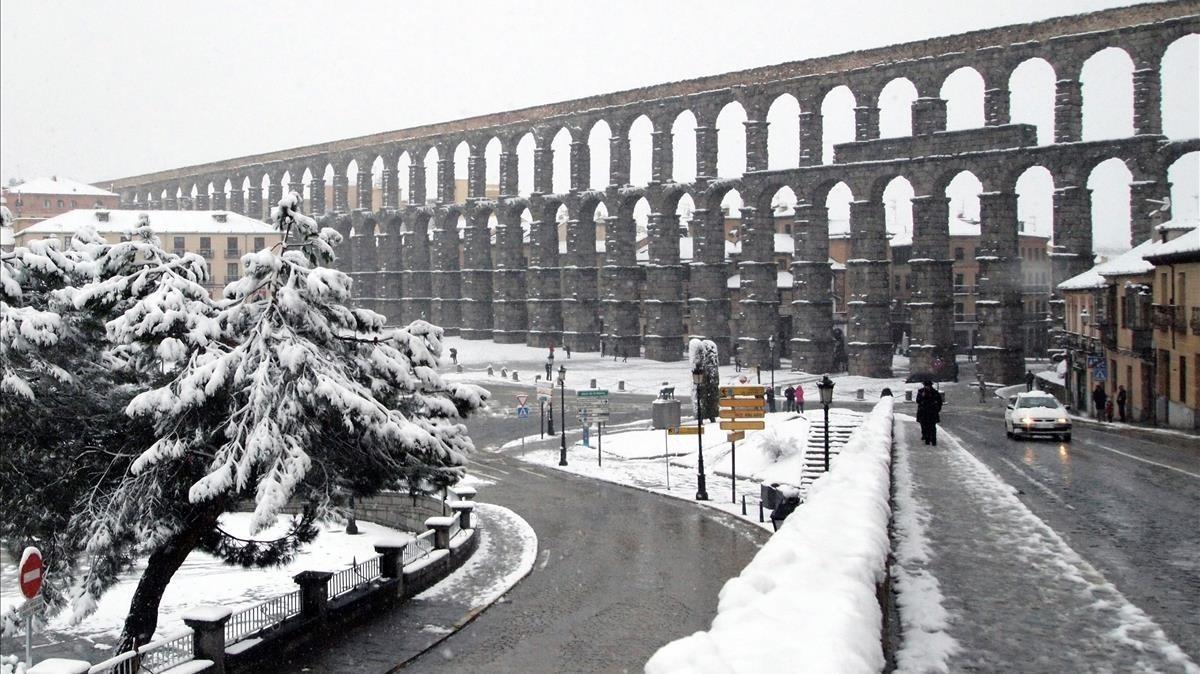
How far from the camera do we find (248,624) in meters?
16.6

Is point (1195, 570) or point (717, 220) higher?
point (717, 220)

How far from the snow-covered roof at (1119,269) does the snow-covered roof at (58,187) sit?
112 m

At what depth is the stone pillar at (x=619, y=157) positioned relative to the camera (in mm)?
75750

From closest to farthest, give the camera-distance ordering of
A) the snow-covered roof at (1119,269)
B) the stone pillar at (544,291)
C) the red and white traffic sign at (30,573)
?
the red and white traffic sign at (30,573) < the snow-covered roof at (1119,269) < the stone pillar at (544,291)

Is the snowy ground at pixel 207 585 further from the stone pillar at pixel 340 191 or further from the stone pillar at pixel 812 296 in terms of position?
the stone pillar at pixel 340 191

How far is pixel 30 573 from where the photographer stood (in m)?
13.2

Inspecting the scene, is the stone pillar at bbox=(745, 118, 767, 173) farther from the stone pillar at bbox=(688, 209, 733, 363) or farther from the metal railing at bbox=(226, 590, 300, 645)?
the metal railing at bbox=(226, 590, 300, 645)

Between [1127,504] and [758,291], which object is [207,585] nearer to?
[1127,504]

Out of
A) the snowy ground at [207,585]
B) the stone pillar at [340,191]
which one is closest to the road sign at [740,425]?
the snowy ground at [207,585]

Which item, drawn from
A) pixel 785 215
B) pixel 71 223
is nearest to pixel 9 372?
pixel 71 223

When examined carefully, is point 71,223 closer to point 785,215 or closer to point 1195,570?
point 785,215

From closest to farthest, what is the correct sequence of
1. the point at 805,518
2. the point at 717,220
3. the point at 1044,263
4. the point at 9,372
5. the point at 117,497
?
the point at 805,518
the point at 9,372
the point at 117,497
the point at 717,220
the point at 1044,263

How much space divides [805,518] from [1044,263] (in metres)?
100

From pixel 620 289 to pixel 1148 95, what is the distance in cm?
3470
